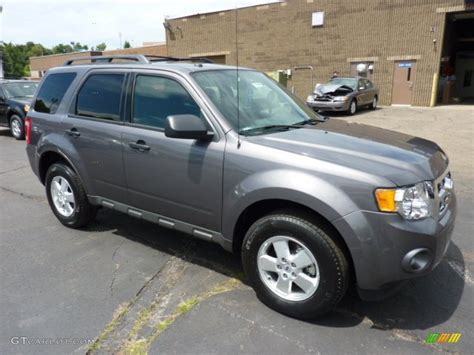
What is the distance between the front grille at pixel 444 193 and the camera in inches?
109

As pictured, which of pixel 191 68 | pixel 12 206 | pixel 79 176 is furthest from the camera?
pixel 12 206

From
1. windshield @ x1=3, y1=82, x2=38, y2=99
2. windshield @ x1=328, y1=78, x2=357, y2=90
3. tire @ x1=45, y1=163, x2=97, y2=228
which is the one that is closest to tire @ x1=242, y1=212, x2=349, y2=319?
tire @ x1=45, y1=163, x2=97, y2=228

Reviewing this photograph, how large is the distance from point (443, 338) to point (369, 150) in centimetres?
139

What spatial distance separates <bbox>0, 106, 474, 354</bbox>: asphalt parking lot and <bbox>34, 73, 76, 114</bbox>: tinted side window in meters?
1.47

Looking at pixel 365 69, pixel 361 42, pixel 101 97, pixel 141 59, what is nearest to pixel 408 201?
pixel 141 59

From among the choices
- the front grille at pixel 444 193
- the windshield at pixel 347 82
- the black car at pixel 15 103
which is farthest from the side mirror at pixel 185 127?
the windshield at pixel 347 82

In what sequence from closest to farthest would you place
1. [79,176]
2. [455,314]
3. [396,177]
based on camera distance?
[396,177] → [455,314] → [79,176]

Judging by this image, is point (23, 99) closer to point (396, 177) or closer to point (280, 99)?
point (280, 99)

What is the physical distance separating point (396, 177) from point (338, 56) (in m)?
23.0

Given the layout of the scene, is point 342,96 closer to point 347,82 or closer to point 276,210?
point 347,82

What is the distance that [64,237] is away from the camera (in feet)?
14.6

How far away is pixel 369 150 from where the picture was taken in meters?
2.85

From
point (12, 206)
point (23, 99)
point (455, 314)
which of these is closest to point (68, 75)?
point (12, 206)

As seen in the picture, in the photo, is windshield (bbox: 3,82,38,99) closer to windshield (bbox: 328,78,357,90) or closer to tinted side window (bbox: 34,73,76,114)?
tinted side window (bbox: 34,73,76,114)
